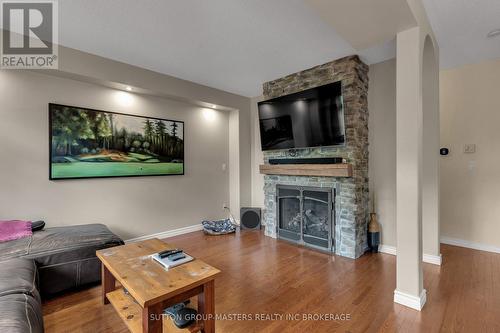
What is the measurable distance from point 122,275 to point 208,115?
3348 mm

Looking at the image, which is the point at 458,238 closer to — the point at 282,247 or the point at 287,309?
the point at 282,247

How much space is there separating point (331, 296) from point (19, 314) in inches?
85.7

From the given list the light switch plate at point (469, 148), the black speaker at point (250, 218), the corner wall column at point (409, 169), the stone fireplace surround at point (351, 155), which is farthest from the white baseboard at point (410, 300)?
the black speaker at point (250, 218)

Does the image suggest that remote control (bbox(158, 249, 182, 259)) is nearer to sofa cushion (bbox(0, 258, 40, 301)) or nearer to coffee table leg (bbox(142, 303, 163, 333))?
coffee table leg (bbox(142, 303, 163, 333))

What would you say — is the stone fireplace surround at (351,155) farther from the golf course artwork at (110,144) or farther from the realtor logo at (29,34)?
the realtor logo at (29,34)

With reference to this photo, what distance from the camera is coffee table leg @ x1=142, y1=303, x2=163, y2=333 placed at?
1.32 meters

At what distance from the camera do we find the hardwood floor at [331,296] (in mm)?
1779

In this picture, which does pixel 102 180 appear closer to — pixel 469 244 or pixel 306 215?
pixel 306 215

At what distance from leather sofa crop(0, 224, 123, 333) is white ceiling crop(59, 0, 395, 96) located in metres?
2.07

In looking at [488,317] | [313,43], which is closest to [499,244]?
[488,317]

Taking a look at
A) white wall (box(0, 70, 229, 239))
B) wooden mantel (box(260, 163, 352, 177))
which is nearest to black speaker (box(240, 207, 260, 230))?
white wall (box(0, 70, 229, 239))

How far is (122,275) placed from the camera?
157cm

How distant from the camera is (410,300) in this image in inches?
77.6

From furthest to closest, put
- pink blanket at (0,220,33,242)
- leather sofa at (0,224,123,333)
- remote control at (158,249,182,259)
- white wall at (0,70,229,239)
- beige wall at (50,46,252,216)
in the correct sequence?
beige wall at (50,46,252,216)
white wall at (0,70,229,239)
pink blanket at (0,220,33,242)
remote control at (158,249,182,259)
leather sofa at (0,224,123,333)
